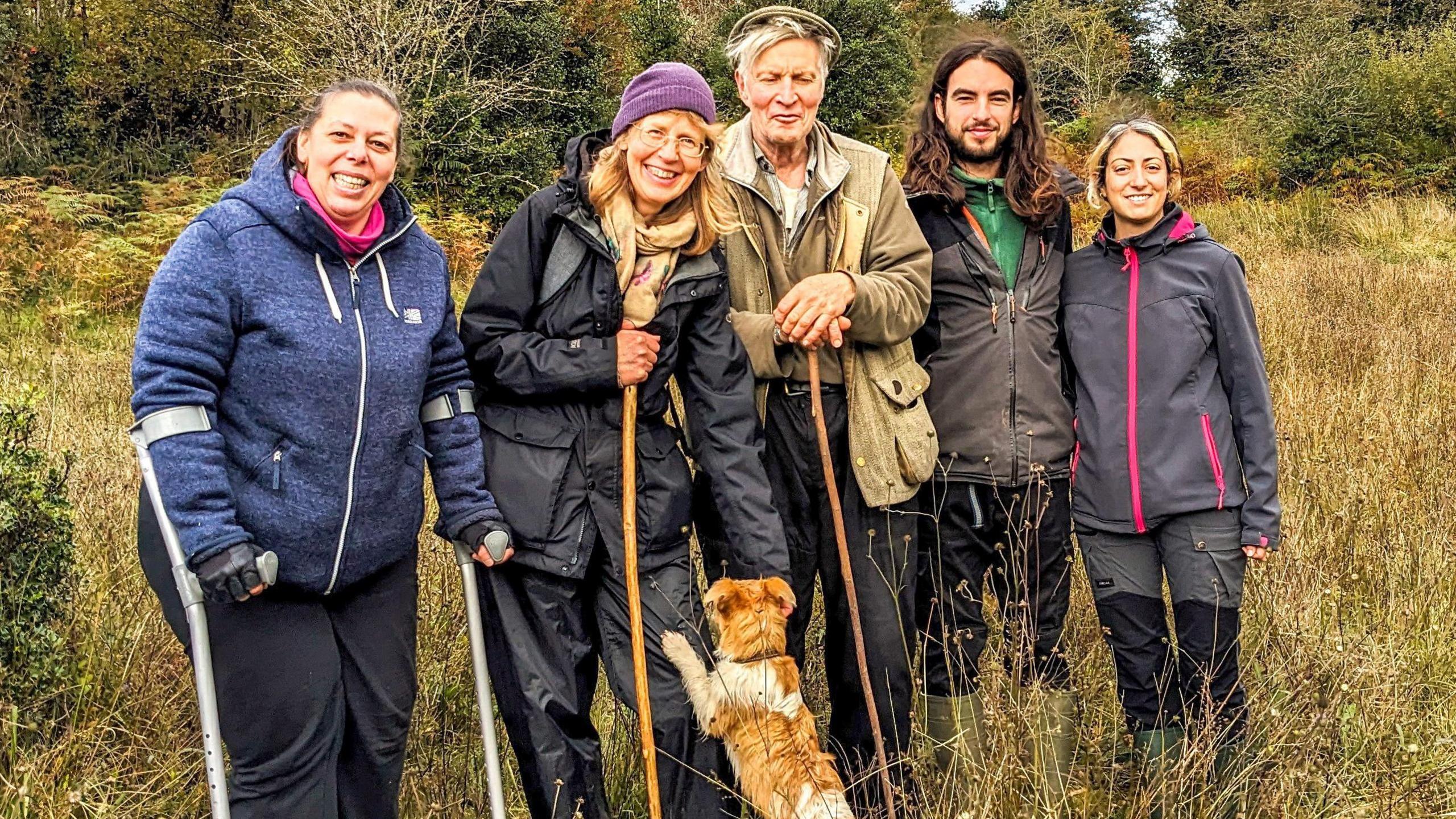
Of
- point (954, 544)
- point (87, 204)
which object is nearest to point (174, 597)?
point (954, 544)

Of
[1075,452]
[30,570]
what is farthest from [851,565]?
[30,570]

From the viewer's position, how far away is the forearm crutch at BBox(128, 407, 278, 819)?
2.54 metres

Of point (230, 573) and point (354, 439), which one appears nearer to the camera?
point (230, 573)

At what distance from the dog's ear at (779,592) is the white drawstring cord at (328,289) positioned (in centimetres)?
144

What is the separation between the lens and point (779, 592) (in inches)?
125

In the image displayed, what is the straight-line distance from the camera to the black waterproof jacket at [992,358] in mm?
3668

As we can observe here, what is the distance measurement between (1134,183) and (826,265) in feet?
3.67

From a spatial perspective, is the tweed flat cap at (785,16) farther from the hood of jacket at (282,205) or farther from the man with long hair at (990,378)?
the hood of jacket at (282,205)

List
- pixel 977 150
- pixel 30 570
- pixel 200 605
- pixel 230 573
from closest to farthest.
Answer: pixel 230 573, pixel 200 605, pixel 30 570, pixel 977 150

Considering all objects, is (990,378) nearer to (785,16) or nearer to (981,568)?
(981,568)

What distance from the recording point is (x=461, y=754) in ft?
13.1

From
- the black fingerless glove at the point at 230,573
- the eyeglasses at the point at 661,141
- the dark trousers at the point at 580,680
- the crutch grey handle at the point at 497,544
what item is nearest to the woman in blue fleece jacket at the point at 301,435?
the black fingerless glove at the point at 230,573

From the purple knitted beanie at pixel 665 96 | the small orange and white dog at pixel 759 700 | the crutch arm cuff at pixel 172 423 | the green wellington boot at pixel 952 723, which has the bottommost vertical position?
the green wellington boot at pixel 952 723

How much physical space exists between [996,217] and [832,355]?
0.84 metres
